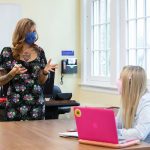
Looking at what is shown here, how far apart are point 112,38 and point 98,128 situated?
315 cm

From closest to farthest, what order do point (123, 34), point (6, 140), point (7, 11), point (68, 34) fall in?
point (6, 140)
point (123, 34)
point (7, 11)
point (68, 34)

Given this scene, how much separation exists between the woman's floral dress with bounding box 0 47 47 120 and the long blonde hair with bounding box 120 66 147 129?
3.31 ft

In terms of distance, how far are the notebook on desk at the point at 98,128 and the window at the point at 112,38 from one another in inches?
101

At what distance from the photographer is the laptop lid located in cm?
177

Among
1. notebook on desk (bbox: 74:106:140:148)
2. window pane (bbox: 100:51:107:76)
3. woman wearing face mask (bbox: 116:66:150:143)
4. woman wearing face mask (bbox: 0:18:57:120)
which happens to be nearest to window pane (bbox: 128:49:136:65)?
window pane (bbox: 100:51:107:76)

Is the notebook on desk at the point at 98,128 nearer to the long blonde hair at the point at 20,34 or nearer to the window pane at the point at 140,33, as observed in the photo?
the long blonde hair at the point at 20,34

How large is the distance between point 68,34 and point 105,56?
751 millimetres

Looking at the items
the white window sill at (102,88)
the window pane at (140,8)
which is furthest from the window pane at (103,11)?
the white window sill at (102,88)

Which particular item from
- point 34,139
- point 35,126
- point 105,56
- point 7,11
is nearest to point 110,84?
point 105,56

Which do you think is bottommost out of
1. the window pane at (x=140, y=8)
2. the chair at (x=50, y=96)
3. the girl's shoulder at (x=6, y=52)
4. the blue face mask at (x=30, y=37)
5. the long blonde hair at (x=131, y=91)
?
the chair at (x=50, y=96)

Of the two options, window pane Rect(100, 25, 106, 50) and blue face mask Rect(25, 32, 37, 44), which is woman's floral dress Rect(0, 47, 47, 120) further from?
window pane Rect(100, 25, 106, 50)

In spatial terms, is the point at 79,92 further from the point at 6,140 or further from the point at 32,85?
the point at 6,140

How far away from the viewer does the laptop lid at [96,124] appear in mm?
1766

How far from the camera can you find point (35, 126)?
2.44 m
